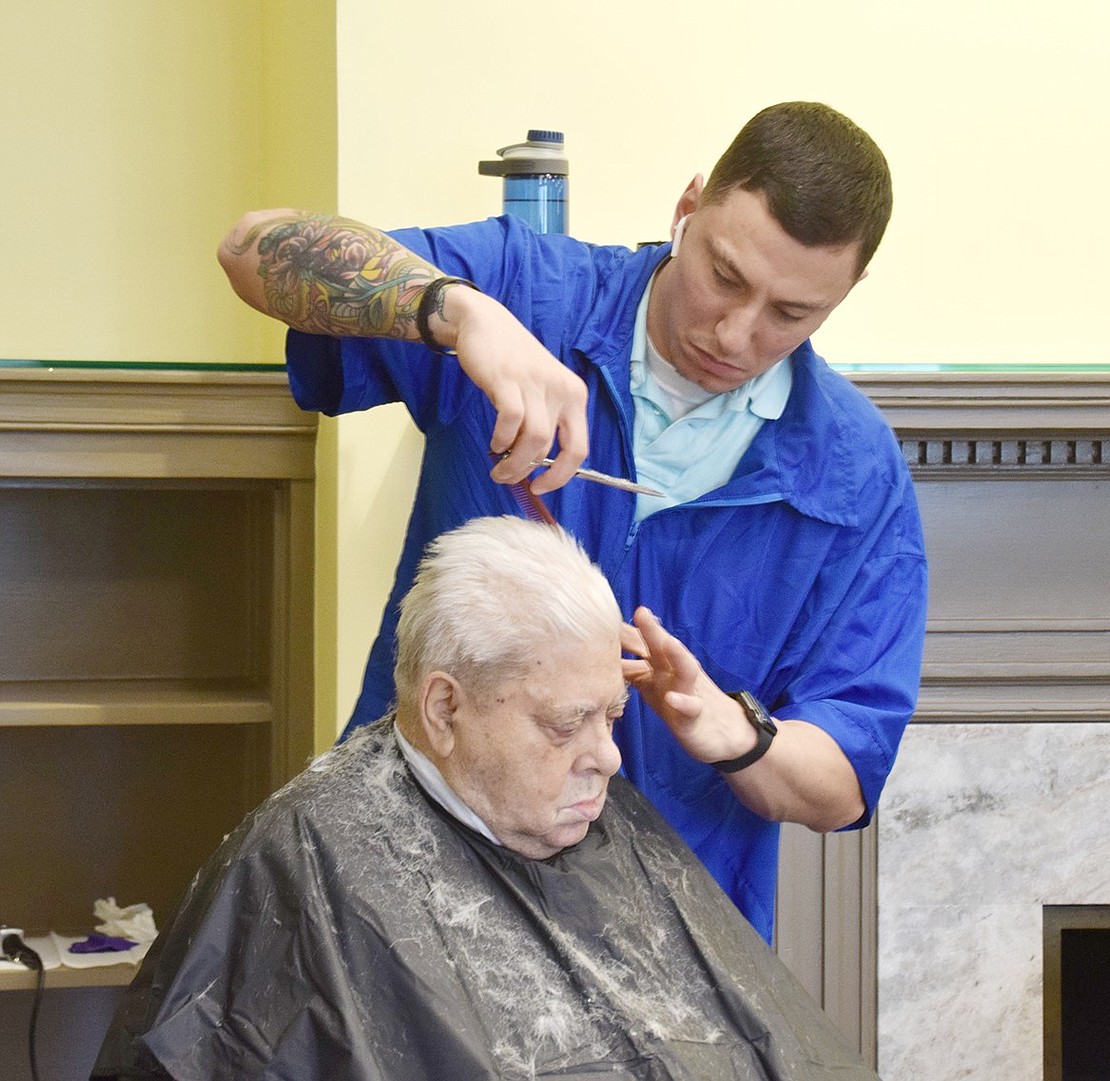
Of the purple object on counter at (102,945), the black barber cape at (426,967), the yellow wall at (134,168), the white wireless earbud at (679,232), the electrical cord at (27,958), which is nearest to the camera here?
the black barber cape at (426,967)

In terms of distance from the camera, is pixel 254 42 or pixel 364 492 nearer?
pixel 364 492

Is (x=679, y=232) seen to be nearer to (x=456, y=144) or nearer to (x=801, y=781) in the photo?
(x=801, y=781)

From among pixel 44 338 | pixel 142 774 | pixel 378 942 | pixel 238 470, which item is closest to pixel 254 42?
pixel 44 338

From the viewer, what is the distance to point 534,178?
1938 mm

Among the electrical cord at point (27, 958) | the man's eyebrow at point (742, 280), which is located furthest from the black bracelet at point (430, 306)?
the electrical cord at point (27, 958)

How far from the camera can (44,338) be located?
2.49m

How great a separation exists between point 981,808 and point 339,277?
145cm

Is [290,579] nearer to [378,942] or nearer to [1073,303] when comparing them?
[378,942]

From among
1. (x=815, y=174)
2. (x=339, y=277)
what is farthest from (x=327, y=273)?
(x=815, y=174)

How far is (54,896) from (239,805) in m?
0.36

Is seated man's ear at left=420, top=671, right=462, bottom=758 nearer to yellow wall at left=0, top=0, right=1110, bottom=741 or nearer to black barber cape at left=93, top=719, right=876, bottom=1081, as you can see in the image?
black barber cape at left=93, top=719, right=876, bottom=1081

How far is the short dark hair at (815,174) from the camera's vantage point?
132 cm

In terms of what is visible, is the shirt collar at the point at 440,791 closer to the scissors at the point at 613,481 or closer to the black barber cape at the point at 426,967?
the black barber cape at the point at 426,967

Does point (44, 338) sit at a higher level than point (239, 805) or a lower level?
higher
